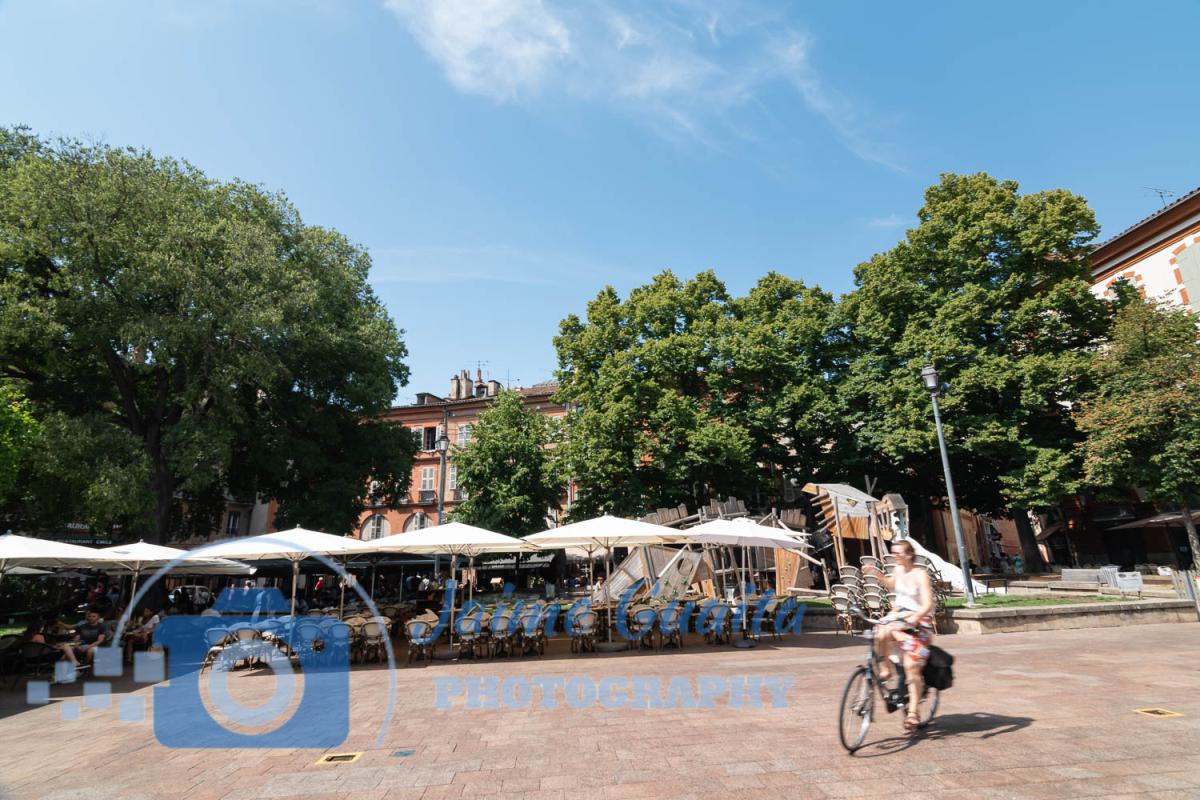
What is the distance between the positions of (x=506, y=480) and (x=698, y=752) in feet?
86.5

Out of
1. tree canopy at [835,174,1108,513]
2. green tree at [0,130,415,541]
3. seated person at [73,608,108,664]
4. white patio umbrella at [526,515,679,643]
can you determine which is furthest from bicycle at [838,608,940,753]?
green tree at [0,130,415,541]

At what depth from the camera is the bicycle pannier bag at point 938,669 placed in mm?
5336

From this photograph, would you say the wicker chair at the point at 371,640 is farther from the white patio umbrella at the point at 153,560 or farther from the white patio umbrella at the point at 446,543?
the white patio umbrella at the point at 153,560

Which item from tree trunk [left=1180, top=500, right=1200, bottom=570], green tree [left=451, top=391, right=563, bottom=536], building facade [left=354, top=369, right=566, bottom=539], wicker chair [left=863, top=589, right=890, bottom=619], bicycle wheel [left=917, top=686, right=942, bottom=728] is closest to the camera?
bicycle wheel [left=917, top=686, right=942, bottom=728]

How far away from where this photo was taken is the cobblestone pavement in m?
4.55

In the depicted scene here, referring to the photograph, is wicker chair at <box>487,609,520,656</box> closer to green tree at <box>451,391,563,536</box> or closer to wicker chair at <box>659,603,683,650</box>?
wicker chair at <box>659,603,683,650</box>

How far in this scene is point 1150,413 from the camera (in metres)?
18.3

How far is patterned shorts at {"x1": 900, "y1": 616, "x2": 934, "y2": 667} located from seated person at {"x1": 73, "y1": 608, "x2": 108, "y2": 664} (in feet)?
45.5

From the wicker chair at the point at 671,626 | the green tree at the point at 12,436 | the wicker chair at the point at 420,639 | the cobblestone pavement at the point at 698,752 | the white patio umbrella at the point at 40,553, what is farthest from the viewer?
the green tree at the point at 12,436

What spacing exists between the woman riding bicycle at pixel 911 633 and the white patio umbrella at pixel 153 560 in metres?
10.8

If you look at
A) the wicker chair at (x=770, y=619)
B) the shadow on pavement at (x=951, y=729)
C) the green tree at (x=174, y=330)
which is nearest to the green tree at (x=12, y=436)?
the green tree at (x=174, y=330)

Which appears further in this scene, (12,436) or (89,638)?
(12,436)

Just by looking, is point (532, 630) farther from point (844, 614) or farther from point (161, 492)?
point (161, 492)

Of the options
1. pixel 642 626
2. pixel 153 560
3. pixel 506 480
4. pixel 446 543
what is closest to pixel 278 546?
pixel 446 543
